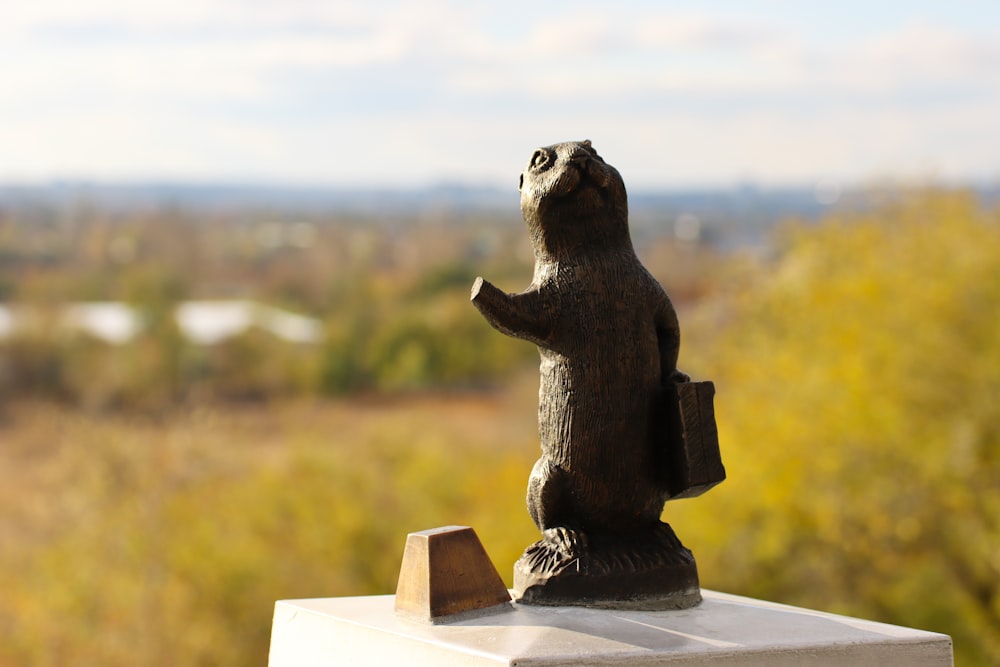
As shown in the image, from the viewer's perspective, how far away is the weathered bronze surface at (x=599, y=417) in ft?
10.3

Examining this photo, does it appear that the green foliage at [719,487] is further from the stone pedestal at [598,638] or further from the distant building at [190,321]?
the stone pedestal at [598,638]

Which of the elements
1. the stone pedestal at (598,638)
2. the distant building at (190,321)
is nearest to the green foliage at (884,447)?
the stone pedestal at (598,638)

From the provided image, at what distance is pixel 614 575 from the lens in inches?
122

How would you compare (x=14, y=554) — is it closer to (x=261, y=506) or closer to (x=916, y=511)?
(x=261, y=506)

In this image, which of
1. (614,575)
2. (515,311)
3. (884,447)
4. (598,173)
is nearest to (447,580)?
(614,575)

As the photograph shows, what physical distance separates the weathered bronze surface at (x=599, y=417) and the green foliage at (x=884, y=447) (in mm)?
8523

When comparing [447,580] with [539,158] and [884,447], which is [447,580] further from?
[884,447]

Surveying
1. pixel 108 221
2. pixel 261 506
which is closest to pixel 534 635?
pixel 261 506

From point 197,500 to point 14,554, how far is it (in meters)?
2.66

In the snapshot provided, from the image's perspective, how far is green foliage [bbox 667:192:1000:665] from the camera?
1141cm

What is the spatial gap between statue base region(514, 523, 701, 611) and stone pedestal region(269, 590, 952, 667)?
34 mm

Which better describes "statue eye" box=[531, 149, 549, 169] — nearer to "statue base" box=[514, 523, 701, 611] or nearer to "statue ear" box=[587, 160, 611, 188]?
"statue ear" box=[587, 160, 611, 188]

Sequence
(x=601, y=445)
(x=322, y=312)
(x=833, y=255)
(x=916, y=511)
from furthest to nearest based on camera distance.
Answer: (x=322, y=312) → (x=833, y=255) → (x=916, y=511) → (x=601, y=445)

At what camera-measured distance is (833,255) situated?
13727mm
